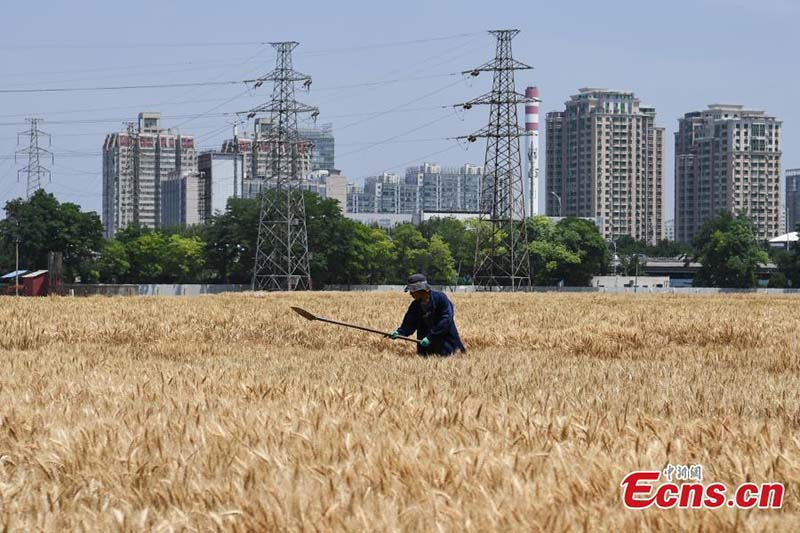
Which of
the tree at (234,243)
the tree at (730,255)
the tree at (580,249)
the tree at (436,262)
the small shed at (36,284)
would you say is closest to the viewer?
the small shed at (36,284)

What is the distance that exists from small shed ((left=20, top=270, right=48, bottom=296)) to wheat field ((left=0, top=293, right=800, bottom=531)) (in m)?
68.5

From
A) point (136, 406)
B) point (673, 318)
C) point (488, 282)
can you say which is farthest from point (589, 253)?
point (136, 406)

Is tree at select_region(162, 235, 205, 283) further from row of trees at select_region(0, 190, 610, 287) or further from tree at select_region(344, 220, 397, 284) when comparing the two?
tree at select_region(344, 220, 397, 284)

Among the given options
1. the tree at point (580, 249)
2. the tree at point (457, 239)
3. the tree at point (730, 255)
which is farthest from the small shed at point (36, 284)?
the tree at point (730, 255)

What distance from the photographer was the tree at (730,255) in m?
132

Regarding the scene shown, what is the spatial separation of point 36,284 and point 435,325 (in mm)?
70406

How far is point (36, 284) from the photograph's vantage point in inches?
3273

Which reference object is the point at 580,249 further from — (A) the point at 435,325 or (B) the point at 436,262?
(A) the point at 435,325

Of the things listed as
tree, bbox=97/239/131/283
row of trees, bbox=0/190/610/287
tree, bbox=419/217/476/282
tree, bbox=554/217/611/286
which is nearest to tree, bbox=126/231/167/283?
row of trees, bbox=0/190/610/287

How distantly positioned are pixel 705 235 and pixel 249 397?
131737 millimetres

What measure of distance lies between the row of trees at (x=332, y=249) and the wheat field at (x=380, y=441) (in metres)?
98.1

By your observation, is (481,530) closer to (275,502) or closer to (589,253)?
(275,502)

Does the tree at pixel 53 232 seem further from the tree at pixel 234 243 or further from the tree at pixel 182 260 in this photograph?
the tree at pixel 182 260

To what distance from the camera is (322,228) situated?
11525 cm
